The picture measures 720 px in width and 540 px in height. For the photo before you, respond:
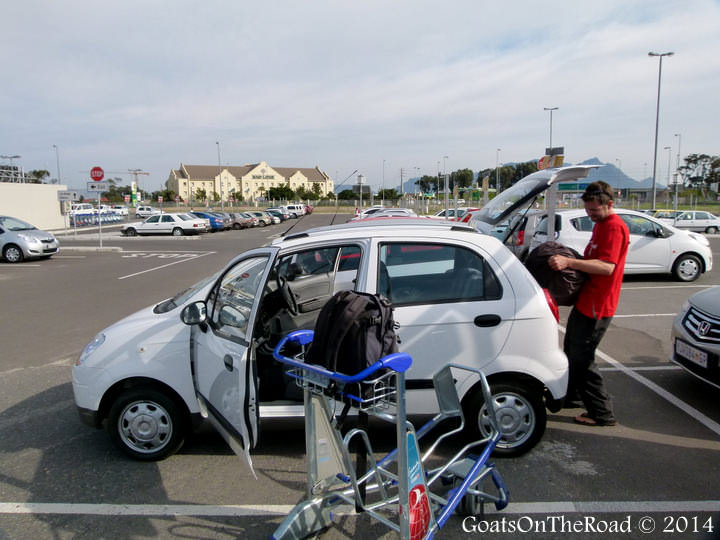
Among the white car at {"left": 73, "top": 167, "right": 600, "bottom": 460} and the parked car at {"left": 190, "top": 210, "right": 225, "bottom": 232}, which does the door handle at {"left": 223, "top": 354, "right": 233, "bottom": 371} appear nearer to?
the white car at {"left": 73, "top": 167, "right": 600, "bottom": 460}

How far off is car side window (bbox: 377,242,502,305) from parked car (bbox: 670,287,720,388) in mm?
2185

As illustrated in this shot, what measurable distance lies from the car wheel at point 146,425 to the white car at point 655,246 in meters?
9.32

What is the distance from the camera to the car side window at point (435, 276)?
356 cm

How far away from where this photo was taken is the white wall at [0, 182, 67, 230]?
3166 centimetres

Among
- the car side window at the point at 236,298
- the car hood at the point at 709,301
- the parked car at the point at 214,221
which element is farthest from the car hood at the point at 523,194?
the parked car at the point at 214,221

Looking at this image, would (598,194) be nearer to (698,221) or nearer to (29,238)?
(29,238)

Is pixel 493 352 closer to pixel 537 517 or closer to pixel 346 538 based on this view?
pixel 537 517

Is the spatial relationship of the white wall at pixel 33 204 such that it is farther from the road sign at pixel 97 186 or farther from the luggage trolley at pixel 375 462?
the luggage trolley at pixel 375 462

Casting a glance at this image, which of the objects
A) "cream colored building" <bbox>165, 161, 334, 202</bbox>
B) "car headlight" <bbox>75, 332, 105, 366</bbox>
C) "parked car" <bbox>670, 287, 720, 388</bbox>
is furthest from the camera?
"cream colored building" <bbox>165, 161, 334, 202</bbox>

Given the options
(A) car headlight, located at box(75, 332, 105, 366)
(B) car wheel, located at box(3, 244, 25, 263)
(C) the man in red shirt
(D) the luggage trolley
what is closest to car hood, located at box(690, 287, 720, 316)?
(C) the man in red shirt

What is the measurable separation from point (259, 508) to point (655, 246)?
36.2ft

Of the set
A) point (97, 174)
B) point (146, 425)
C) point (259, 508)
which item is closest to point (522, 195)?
point (259, 508)

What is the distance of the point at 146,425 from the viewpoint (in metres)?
3.63

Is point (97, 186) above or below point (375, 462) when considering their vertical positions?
above
